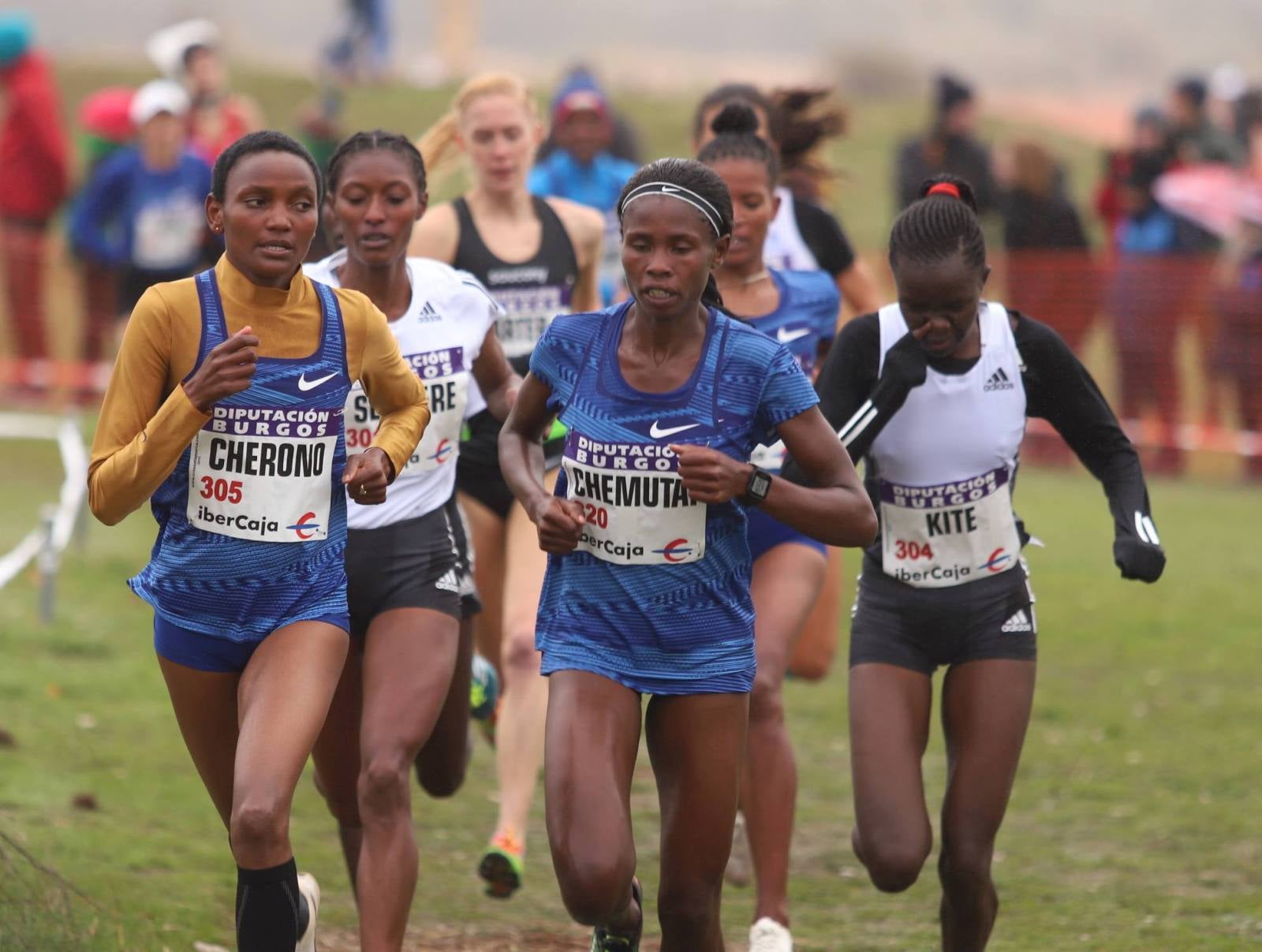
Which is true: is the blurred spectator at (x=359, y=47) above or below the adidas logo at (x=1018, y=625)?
above

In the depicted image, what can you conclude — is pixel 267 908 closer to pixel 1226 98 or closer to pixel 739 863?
pixel 739 863

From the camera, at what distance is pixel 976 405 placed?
6.12m

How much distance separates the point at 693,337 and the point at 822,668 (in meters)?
3.04

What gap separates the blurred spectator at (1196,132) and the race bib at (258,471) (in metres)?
13.8

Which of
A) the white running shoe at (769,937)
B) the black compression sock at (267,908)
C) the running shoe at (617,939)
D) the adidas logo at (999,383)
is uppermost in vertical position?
the adidas logo at (999,383)

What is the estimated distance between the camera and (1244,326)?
683 inches

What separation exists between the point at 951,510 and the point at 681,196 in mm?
1403

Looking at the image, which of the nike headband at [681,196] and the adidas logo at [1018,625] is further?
the adidas logo at [1018,625]

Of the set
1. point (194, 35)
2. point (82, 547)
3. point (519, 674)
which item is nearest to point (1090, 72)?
point (194, 35)

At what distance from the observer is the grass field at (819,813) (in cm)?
681

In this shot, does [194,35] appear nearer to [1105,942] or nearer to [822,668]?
[822,668]

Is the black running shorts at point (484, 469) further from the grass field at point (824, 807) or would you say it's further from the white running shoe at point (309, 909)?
the white running shoe at point (309, 909)

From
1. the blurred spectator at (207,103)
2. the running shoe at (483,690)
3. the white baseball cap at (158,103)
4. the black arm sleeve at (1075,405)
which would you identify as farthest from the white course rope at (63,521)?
the black arm sleeve at (1075,405)

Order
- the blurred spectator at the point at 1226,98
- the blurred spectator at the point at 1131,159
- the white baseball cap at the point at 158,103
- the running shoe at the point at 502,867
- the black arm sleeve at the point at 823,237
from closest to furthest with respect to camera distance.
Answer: the running shoe at the point at 502,867 → the black arm sleeve at the point at 823,237 → the white baseball cap at the point at 158,103 → the blurred spectator at the point at 1131,159 → the blurred spectator at the point at 1226,98
